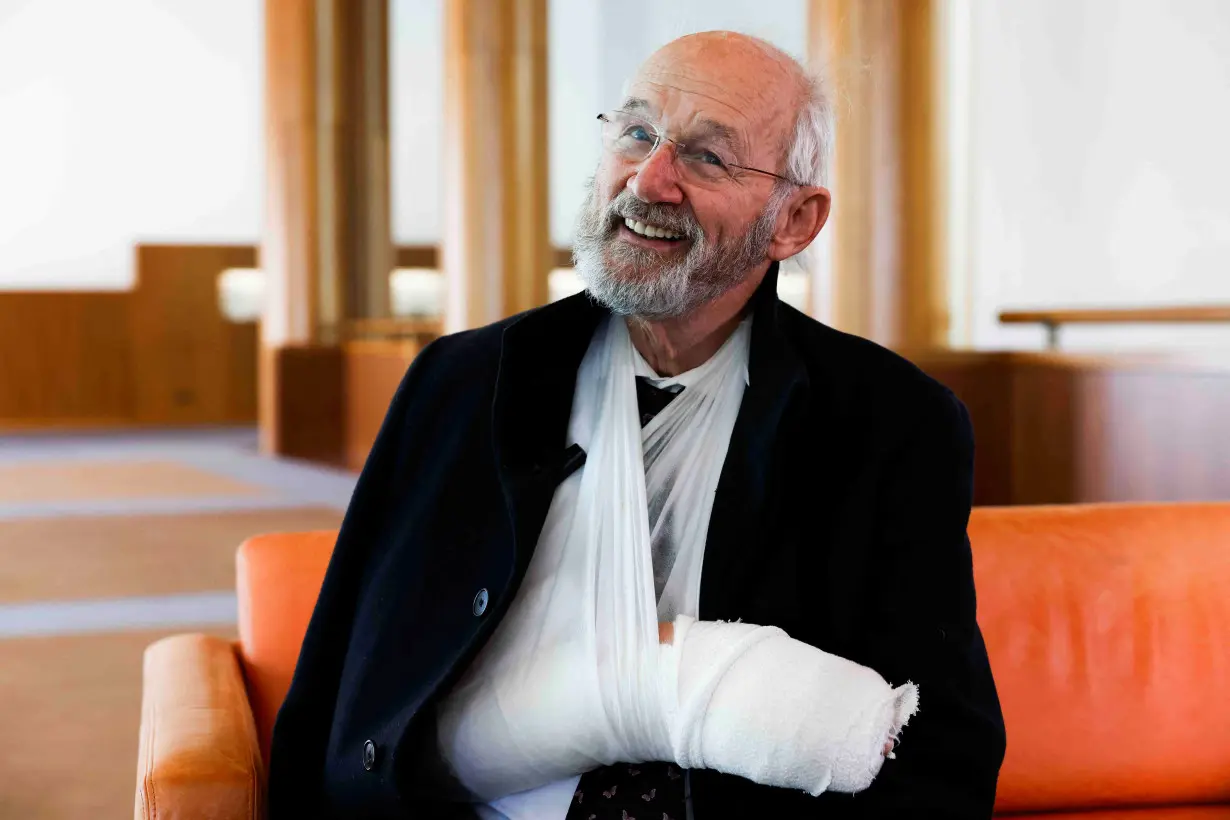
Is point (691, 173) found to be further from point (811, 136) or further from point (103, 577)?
point (103, 577)

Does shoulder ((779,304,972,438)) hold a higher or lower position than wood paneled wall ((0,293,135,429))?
higher

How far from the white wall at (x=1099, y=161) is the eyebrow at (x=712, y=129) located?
14.2 feet

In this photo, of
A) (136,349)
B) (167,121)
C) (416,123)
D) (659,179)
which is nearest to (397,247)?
(416,123)

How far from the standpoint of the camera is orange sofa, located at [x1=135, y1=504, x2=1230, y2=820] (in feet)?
6.68

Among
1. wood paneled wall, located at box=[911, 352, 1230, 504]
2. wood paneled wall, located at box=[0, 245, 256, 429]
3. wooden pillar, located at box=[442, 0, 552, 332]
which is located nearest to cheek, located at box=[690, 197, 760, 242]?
wood paneled wall, located at box=[911, 352, 1230, 504]

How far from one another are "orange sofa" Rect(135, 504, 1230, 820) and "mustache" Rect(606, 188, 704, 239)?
0.68 m

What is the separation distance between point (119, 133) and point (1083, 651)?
14.4 m

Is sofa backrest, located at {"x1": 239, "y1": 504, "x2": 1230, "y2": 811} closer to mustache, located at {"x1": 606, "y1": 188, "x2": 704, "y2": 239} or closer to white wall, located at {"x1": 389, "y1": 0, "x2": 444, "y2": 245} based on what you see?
mustache, located at {"x1": 606, "y1": 188, "x2": 704, "y2": 239}

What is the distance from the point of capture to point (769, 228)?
6.01 ft

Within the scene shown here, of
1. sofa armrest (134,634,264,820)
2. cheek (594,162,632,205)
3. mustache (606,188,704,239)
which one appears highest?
cheek (594,162,632,205)

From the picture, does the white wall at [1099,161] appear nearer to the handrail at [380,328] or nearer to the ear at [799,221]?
the ear at [799,221]

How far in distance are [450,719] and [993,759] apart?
64 centimetres

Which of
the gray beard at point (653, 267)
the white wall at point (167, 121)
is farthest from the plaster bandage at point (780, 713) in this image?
the white wall at point (167, 121)

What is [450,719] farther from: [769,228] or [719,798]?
[769,228]
